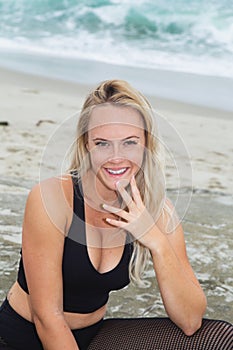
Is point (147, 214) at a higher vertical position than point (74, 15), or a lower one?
higher

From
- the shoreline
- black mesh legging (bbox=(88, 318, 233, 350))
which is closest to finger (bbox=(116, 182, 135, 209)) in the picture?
black mesh legging (bbox=(88, 318, 233, 350))

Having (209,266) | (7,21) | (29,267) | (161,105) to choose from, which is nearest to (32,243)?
(29,267)

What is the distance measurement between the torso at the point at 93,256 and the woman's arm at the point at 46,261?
0.36 ft

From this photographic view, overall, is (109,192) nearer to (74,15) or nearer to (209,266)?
(209,266)

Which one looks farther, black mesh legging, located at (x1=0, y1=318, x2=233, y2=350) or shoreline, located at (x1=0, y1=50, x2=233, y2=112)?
shoreline, located at (x1=0, y1=50, x2=233, y2=112)

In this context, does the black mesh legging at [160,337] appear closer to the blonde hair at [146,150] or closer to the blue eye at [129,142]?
the blonde hair at [146,150]

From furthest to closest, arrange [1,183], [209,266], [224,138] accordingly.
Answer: [224,138], [1,183], [209,266]

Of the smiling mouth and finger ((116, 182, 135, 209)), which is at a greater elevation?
the smiling mouth

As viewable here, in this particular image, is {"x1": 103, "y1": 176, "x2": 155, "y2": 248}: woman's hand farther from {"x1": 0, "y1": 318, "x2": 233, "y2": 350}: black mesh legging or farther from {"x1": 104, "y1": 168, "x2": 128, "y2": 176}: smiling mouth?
{"x1": 0, "y1": 318, "x2": 233, "y2": 350}: black mesh legging

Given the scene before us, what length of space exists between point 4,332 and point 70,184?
0.53 metres

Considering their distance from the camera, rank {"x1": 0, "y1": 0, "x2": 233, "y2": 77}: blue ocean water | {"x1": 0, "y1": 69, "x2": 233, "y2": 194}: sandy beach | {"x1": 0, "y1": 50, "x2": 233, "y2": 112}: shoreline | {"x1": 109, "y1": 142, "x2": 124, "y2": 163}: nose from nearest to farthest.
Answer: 1. {"x1": 109, "y1": 142, "x2": 124, "y2": 163}: nose
2. {"x1": 0, "y1": 69, "x2": 233, "y2": 194}: sandy beach
3. {"x1": 0, "y1": 50, "x2": 233, "y2": 112}: shoreline
4. {"x1": 0, "y1": 0, "x2": 233, "y2": 77}: blue ocean water

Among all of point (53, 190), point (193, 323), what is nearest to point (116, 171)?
point (53, 190)

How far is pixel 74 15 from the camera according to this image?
640 inches

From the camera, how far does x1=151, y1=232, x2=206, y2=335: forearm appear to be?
2162mm
